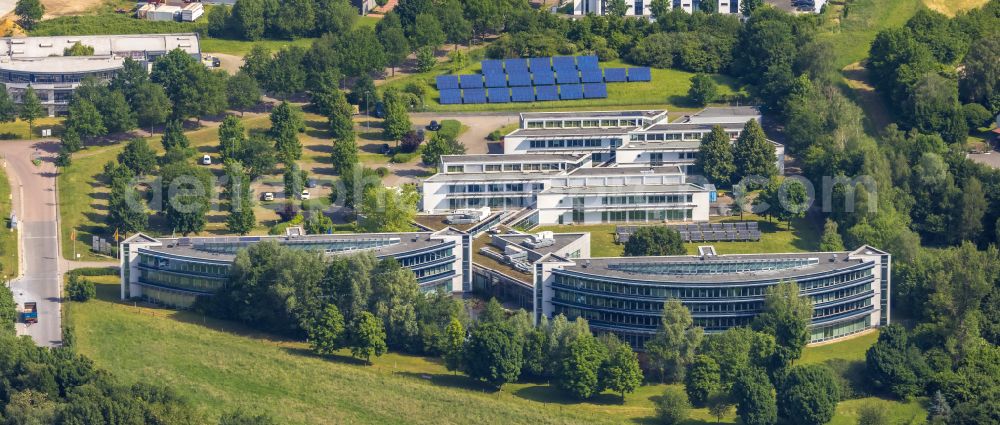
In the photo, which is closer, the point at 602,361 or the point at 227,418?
the point at 227,418

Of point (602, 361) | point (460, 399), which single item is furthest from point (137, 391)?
point (602, 361)

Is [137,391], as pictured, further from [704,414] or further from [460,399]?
[704,414]

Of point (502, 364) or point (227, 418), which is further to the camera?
point (502, 364)

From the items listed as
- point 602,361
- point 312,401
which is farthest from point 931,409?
point 312,401

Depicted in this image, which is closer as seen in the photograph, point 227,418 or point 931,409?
point 227,418

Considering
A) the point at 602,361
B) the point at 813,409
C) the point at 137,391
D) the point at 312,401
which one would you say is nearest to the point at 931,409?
the point at 813,409

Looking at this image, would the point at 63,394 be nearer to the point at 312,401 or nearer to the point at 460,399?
the point at 312,401

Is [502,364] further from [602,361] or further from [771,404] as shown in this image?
[771,404]
